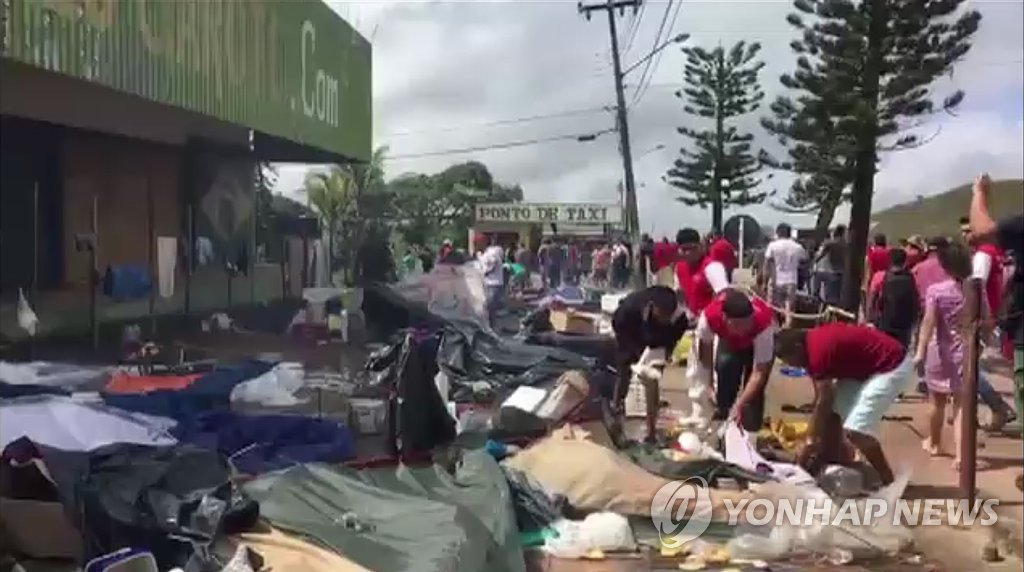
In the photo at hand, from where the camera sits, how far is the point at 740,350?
8.61 m

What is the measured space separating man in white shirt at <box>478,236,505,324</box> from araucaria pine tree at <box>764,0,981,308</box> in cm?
370

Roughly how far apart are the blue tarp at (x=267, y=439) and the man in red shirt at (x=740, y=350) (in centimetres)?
246

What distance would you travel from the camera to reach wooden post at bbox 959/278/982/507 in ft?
22.1

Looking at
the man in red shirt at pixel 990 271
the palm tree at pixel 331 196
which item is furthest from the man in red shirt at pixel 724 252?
the palm tree at pixel 331 196

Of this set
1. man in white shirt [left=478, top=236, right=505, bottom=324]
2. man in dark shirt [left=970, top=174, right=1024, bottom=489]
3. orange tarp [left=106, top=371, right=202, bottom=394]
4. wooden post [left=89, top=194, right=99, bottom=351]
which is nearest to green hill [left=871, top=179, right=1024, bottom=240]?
man in dark shirt [left=970, top=174, right=1024, bottom=489]

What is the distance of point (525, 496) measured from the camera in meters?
6.29

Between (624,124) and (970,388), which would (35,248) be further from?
(970,388)

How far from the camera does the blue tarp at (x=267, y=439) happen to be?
700cm

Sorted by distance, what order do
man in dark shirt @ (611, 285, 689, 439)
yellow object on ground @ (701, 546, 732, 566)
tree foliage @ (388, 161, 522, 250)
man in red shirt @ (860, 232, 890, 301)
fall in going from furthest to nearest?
tree foliage @ (388, 161, 522, 250) → man in red shirt @ (860, 232, 890, 301) → man in dark shirt @ (611, 285, 689, 439) → yellow object on ground @ (701, 546, 732, 566)

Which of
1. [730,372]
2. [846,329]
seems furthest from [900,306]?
[846,329]

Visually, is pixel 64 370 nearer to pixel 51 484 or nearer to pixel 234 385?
pixel 234 385

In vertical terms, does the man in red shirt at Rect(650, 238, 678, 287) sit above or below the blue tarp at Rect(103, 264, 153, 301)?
above

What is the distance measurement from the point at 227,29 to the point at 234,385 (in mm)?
6976

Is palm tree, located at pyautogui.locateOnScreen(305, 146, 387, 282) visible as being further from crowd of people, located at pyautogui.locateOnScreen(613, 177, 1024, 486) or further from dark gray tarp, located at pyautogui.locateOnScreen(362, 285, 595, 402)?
crowd of people, located at pyautogui.locateOnScreen(613, 177, 1024, 486)
